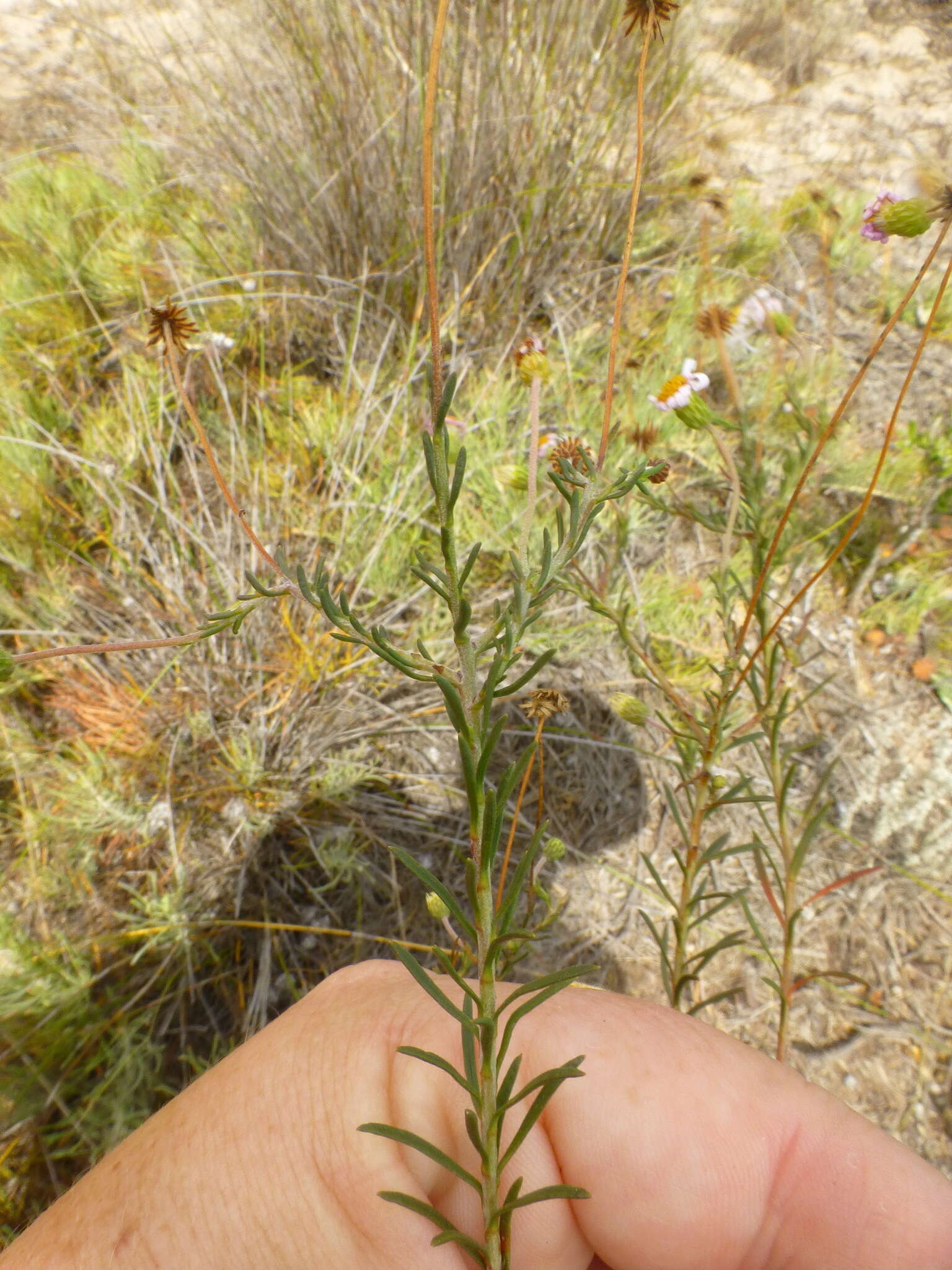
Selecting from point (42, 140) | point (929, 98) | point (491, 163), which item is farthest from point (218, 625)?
point (929, 98)

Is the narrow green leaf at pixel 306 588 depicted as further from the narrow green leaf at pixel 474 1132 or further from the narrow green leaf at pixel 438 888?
the narrow green leaf at pixel 474 1132

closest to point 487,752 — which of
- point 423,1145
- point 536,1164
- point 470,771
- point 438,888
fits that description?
point 470,771

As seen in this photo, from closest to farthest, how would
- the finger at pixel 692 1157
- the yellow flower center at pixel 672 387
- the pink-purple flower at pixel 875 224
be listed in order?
the pink-purple flower at pixel 875 224 < the finger at pixel 692 1157 < the yellow flower center at pixel 672 387

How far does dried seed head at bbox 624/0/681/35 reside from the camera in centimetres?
54

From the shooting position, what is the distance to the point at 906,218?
0.67 m

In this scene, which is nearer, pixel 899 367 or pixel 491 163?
pixel 491 163

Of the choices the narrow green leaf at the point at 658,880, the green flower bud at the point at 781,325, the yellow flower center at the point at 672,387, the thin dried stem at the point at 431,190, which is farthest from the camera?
the green flower bud at the point at 781,325

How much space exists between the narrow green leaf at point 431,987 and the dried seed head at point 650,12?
713mm

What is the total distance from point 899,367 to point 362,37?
6.42ft

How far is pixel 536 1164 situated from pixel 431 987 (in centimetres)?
49

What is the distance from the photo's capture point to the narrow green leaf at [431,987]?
1.92 feet

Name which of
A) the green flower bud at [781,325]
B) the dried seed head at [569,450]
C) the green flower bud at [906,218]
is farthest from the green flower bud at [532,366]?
the green flower bud at [781,325]

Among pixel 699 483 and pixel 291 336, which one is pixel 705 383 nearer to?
pixel 699 483

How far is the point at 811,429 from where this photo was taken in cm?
110
